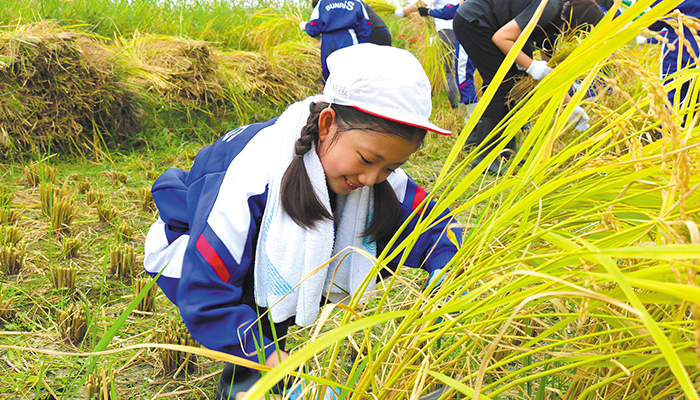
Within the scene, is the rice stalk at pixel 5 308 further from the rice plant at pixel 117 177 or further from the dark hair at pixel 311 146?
the rice plant at pixel 117 177

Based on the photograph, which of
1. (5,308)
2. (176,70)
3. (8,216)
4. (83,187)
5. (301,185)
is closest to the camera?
(301,185)

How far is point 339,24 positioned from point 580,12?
2039mm

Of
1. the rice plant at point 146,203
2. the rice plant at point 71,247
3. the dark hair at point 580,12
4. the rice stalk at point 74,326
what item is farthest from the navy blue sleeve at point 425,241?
the dark hair at point 580,12

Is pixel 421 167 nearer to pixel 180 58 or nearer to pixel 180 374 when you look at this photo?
pixel 180 58

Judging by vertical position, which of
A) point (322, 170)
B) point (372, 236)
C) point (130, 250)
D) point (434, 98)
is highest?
point (322, 170)

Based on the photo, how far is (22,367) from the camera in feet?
3.97

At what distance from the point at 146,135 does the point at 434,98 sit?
10.2 feet

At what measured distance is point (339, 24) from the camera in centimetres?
423

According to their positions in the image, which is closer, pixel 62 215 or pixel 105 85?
pixel 62 215

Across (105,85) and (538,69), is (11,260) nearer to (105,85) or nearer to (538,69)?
(105,85)

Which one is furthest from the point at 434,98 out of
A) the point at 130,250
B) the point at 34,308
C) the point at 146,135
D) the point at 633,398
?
the point at 633,398

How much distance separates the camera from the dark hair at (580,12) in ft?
9.57

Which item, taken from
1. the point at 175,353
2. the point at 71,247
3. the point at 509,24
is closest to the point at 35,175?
the point at 71,247

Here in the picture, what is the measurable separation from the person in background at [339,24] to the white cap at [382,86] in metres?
3.18
